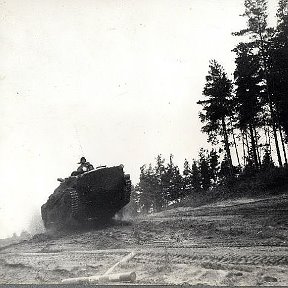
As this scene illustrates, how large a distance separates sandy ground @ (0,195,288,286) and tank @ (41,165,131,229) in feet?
9.29

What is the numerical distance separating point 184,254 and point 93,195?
902 centimetres

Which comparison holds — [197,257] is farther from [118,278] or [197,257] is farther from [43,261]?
[43,261]

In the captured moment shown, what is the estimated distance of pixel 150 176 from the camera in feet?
216

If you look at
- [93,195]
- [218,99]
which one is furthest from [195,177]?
[93,195]

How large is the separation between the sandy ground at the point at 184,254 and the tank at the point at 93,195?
2831mm

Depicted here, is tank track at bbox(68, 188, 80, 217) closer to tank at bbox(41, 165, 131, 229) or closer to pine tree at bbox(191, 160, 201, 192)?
tank at bbox(41, 165, 131, 229)

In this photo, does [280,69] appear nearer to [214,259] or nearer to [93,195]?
[93,195]

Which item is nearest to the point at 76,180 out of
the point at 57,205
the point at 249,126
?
the point at 57,205

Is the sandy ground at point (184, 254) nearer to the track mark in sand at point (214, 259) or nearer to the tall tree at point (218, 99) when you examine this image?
the track mark in sand at point (214, 259)

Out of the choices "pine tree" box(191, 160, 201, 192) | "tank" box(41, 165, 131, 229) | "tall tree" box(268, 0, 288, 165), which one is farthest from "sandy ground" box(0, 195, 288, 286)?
"pine tree" box(191, 160, 201, 192)

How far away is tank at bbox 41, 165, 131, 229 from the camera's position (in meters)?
17.0

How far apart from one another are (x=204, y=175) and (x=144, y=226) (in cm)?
4971

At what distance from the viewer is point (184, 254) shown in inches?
347

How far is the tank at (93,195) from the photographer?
17031 millimetres
